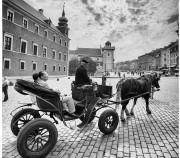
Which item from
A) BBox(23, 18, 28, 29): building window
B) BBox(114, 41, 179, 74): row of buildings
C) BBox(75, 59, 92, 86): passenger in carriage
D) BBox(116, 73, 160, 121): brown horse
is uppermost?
BBox(23, 18, 28, 29): building window

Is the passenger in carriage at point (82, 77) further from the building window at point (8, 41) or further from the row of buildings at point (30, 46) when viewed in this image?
the building window at point (8, 41)

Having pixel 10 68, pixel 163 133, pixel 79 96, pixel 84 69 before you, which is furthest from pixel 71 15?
pixel 10 68

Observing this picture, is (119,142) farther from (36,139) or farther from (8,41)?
(8,41)

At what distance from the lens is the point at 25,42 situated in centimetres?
1905

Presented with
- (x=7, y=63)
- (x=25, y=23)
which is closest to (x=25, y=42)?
(x=25, y=23)

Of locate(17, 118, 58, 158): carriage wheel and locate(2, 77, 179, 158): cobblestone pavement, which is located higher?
locate(17, 118, 58, 158): carriage wheel

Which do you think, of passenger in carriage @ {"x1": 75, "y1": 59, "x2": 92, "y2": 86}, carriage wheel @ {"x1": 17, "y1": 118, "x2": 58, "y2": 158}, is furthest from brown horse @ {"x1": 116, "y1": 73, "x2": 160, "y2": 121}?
carriage wheel @ {"x1": 17, "y1": 118, "x2": 58, "y2": 158}

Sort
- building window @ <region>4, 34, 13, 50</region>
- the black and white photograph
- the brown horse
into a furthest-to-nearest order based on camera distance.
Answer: building window @ <region>4, 34, 13, 50</region>
the brown horse
the black and white photograph

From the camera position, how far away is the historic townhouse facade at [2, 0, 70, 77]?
16.0 metres

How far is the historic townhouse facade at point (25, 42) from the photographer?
16.0 metres

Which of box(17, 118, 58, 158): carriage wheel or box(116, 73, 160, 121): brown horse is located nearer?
box(17, 118, 58, 158): carriage wheel

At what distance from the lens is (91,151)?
8.20 ft

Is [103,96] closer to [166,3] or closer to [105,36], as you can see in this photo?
[105,36]

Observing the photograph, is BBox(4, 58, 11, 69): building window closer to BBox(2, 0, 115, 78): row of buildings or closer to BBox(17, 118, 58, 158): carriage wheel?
BBox(2, 0, 115, 78): row of buildings
